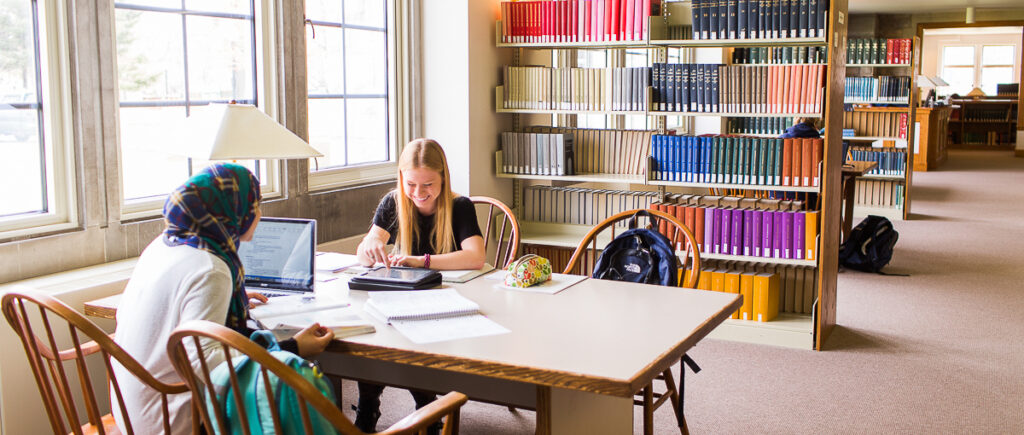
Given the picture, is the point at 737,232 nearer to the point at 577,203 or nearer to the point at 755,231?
the point at 755,231

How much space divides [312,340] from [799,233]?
2988mm

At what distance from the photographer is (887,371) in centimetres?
402

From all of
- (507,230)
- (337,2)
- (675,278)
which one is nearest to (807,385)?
(675,278)

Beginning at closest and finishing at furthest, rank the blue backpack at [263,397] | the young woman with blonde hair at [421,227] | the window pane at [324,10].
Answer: the blue backpack at [263,397], the young woman with blonde hair at [421,227], the window pane at [324,10]

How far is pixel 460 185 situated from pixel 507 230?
434mm

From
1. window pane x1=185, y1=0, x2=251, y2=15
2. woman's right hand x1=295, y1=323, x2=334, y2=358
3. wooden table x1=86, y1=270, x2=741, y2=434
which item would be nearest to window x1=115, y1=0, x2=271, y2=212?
window pane x1=185, y1=0, x2=251, y2=15

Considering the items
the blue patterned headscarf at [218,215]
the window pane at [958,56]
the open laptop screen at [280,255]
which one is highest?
the window pane at [958,56]

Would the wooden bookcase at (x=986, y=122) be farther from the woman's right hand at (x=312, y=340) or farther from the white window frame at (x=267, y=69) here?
the woman's right hand at (x=312, y=340)

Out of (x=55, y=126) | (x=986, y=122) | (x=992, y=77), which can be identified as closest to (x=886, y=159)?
(x=55, y=126)

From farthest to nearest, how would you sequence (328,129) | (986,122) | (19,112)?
(986,122), (328,129), (19,112)

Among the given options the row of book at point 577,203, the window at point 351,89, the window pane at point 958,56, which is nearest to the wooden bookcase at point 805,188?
the row of book at point 577,203

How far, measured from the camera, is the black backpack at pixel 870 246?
626 centimetres

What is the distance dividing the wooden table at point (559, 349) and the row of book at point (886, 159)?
271 inches

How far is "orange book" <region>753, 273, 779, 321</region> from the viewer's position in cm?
446
